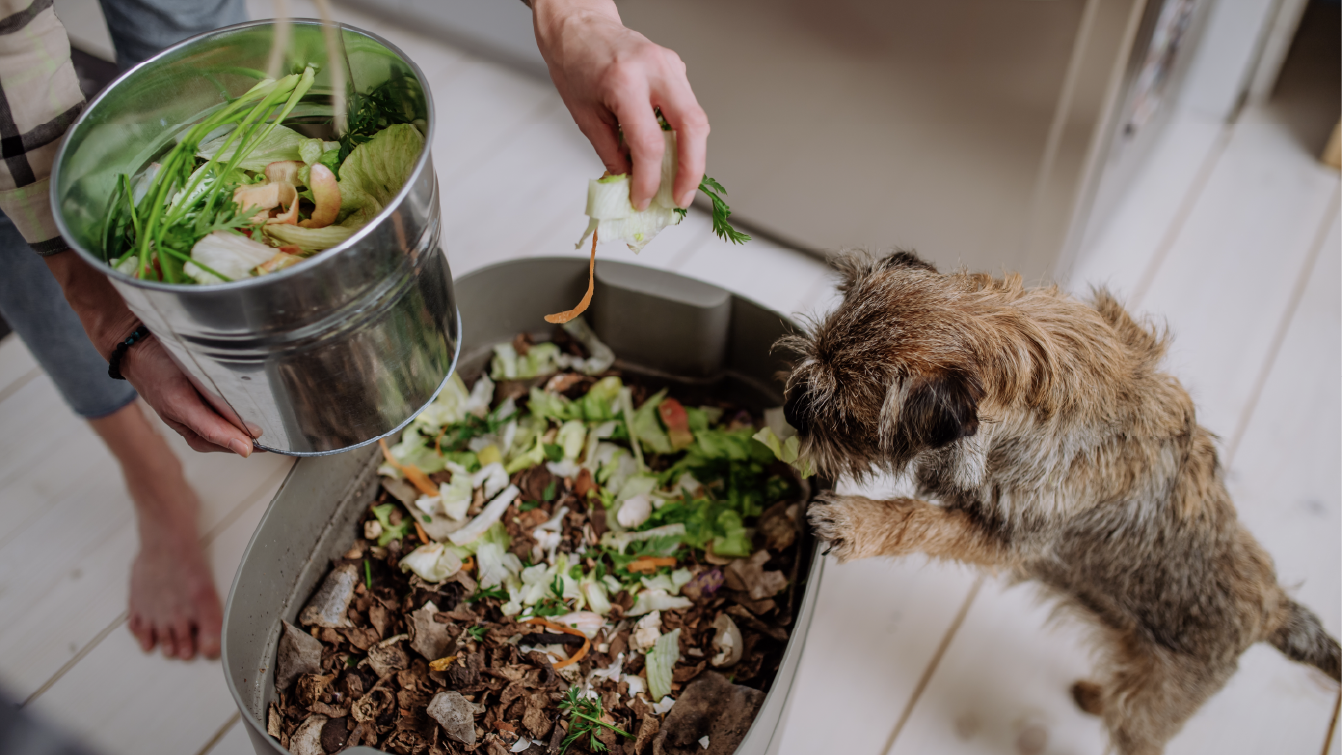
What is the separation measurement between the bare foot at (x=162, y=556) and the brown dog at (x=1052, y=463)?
1125mm

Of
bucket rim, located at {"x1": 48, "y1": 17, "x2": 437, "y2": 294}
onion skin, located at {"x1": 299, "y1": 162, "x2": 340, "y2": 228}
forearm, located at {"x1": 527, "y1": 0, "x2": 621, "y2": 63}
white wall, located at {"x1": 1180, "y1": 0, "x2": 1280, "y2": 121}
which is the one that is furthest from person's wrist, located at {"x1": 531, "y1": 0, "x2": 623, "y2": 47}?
white wall, located at {"x1": 1180, "y1": 0, "x2": 1280, "y2": 121}

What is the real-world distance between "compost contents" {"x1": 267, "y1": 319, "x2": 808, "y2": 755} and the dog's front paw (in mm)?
140

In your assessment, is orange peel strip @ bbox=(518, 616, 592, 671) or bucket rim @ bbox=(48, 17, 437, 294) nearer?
bucket rim @ bbox=(48, 17, 437, 294)

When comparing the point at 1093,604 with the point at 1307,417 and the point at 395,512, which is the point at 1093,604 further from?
the point at 395,512

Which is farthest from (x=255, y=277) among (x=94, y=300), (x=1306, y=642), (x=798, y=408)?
(x=1306, y=642)

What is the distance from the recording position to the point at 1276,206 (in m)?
2.17

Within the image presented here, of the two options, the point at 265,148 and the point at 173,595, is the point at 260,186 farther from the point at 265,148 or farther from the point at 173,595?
the point at 173,595

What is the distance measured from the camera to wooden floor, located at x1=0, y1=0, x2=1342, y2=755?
4.75ft

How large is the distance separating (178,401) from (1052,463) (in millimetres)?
1062

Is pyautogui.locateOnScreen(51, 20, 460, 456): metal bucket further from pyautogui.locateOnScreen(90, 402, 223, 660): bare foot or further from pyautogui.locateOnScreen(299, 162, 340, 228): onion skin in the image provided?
pyautogui.locateOnScreen(90, 402, 223, 660): bare foot

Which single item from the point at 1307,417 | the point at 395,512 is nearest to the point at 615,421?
the point at 395,512

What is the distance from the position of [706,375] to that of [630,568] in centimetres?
39

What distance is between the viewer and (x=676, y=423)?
151 cm

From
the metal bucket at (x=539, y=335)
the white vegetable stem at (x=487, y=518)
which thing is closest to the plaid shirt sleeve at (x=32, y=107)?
the metal bucket at (x=539, y=335)
